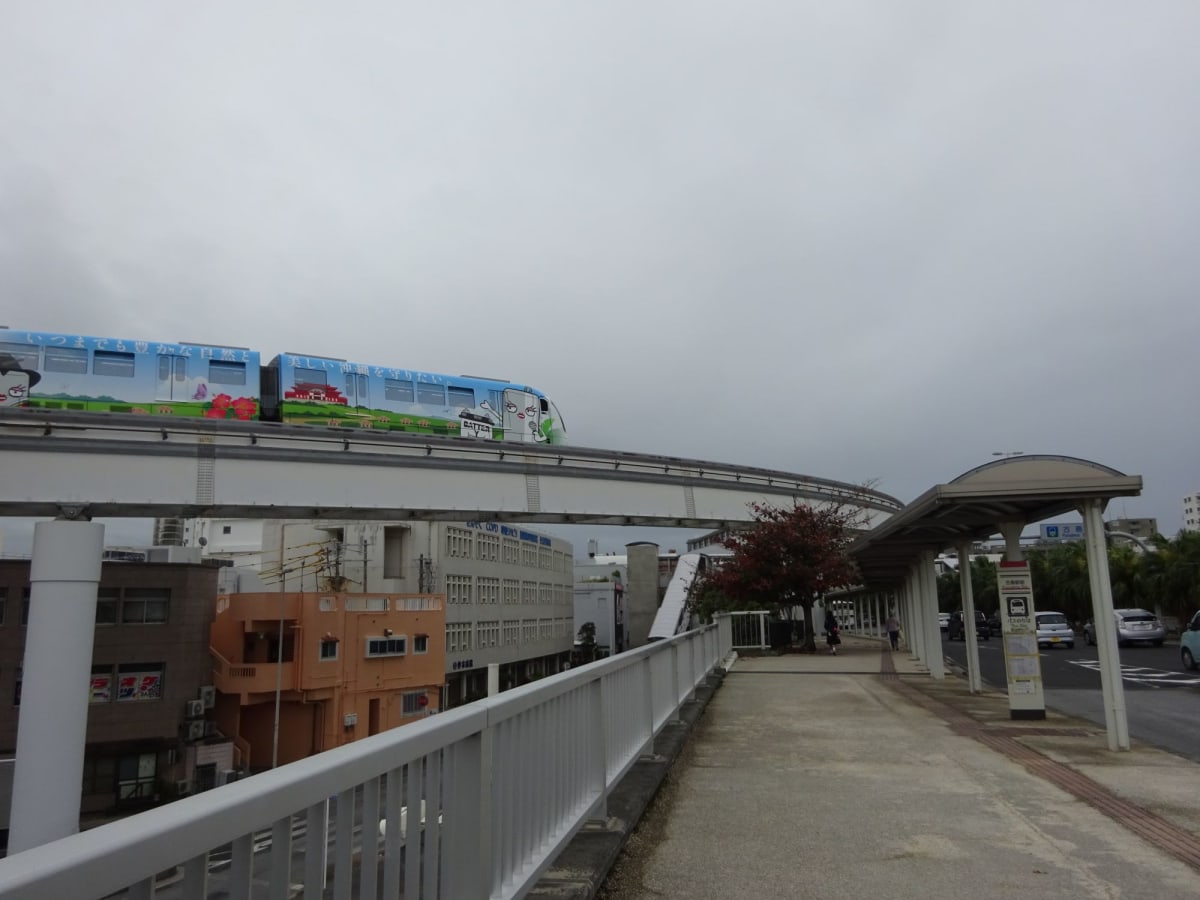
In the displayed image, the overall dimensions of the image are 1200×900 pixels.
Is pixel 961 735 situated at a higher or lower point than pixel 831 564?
lower

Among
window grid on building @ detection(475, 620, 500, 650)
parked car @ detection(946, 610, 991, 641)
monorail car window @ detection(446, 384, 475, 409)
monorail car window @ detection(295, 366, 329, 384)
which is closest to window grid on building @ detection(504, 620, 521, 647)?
window grid on building @ detection(475, 620, 500, 650)

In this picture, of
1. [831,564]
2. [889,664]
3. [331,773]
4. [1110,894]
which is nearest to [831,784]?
[1110,894]

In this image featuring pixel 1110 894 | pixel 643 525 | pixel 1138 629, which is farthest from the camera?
pixel 1138 629

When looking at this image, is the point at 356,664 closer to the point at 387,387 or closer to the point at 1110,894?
the point at 387,387

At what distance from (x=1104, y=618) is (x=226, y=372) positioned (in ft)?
70.1

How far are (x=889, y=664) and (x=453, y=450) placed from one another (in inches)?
505

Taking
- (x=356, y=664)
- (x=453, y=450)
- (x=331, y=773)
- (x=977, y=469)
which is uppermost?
(x=453, y=450)

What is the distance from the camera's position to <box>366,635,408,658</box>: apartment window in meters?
51.9

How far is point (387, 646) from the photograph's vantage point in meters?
52.6

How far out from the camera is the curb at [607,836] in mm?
4305

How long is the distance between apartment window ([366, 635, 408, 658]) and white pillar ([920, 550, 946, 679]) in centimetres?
3958

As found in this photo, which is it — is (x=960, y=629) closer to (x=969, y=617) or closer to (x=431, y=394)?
(x=431, y=394)

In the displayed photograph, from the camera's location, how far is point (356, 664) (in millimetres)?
51625

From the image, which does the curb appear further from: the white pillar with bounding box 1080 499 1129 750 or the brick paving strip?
the white pillar with bounding box 1080 499 1129 750
